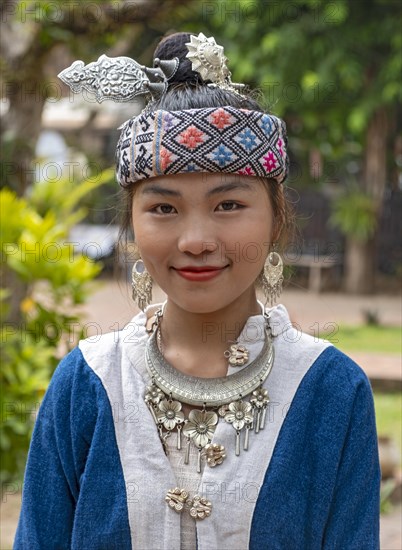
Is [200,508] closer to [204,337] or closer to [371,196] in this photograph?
[204,337]

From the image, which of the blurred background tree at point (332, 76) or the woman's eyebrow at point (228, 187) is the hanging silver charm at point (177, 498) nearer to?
the woman's eyebrow at point (228, 187)

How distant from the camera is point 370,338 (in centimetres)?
966

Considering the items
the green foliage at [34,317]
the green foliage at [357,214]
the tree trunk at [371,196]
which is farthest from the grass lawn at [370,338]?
the green foliage at [34,317]

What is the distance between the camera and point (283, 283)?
6.52ft

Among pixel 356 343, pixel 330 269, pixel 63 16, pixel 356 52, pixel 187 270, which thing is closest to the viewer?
pixel 187 270

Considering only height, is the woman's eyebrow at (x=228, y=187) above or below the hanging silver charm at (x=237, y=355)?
Answer: above

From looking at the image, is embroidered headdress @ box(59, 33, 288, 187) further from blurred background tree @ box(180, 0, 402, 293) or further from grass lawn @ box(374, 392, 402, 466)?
blurred background tree @ box(180, 0, 402, 293)

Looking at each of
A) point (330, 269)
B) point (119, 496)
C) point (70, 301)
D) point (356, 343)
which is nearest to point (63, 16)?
point (70, 301)

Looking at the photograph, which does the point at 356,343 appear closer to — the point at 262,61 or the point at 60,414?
the point at 262,61

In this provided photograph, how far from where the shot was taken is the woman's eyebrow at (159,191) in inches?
67.5

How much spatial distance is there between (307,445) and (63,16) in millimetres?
4001

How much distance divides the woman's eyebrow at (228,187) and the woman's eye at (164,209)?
8 cm

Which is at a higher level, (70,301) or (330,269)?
(70,301)

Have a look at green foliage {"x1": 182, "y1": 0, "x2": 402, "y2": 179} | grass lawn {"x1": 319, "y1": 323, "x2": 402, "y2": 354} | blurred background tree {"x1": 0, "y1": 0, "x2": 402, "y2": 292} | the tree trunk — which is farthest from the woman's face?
the tree trunk
